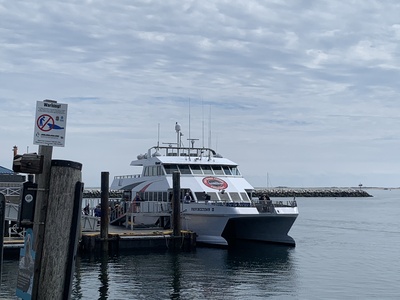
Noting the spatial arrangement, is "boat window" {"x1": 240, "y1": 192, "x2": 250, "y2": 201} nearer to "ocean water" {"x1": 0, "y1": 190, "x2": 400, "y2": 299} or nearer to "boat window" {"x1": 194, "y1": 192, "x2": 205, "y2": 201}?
"boat window" {"x1": 194, "y1": 192, "x2": 205, "y2": 201}

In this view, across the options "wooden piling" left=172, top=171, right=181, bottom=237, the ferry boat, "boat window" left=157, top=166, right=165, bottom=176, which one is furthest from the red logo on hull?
"wooden piling" left=172, top=171, right=181, bottom=237

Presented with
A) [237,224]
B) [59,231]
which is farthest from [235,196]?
[59,231]

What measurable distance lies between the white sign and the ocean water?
11593 mm

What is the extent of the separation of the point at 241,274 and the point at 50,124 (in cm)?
1757

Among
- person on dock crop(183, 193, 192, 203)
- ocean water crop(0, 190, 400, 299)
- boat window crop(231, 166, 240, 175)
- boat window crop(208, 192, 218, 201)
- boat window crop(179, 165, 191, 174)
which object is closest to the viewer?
ocean water crop(0, 190, 400, 299)

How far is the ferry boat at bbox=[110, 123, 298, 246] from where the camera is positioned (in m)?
28.7

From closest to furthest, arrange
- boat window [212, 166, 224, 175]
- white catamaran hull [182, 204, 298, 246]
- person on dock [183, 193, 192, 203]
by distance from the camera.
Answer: white catamaran hull [182, 204, 298, 246] < person on dock [183, 193, 192, 203] < boat window [212, 166, 224, 175]

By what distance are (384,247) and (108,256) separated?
16902mm

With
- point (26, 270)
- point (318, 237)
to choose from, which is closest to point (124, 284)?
point (26, 270)

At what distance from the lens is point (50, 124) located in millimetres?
6211

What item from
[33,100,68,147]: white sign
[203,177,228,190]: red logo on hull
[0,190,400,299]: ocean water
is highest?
[203,177,228,190]: red logo on hull

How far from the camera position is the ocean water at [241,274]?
1897 cm

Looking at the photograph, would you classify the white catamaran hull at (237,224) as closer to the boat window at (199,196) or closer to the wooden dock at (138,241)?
the boat window at (199,196)

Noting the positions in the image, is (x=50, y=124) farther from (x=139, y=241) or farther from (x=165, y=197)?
(x=165, y=197)
